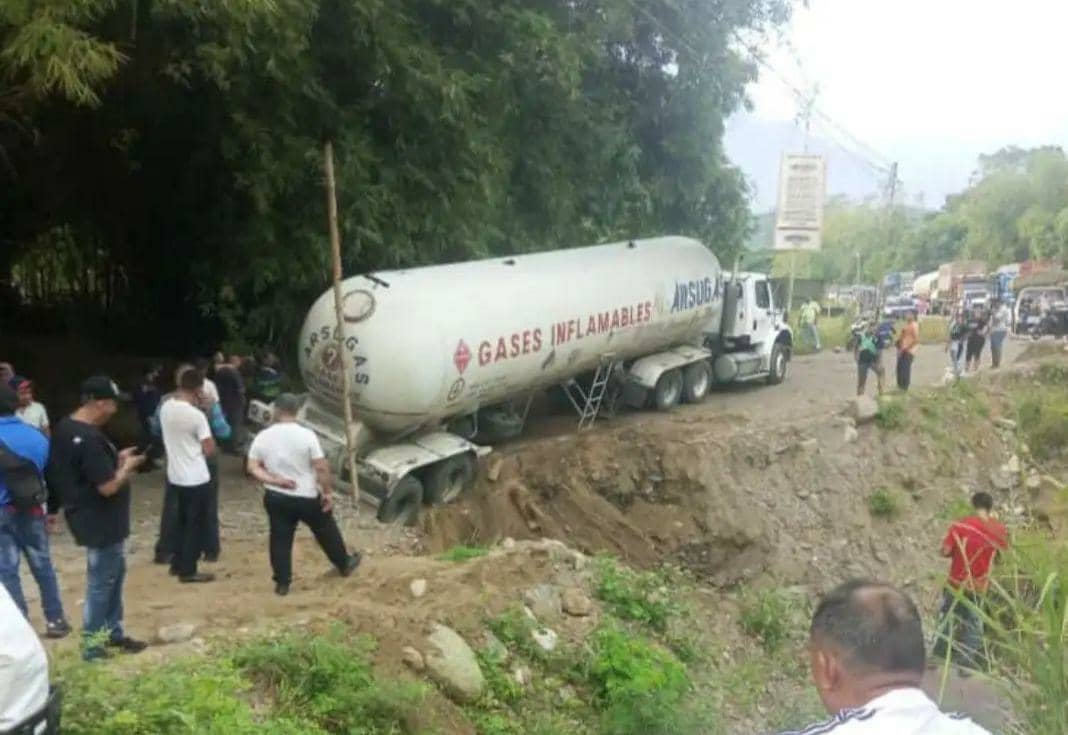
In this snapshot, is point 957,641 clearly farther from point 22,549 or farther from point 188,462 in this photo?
point 188,462

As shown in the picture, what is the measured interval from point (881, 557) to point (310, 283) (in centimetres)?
814

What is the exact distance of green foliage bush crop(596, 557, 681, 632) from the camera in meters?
9.15

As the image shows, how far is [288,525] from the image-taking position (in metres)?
8.08

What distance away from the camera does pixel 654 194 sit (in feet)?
61.3

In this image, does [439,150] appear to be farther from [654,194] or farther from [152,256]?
[152,256]

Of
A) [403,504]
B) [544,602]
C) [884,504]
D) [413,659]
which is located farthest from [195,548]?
[884,504]

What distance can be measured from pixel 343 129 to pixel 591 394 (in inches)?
221

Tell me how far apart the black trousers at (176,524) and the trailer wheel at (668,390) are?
9907 mm

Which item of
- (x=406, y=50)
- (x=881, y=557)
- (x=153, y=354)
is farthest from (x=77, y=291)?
(x=881, y=557)

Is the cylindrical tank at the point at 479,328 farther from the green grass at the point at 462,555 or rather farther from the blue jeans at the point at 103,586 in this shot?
the blue jeans at the point at 103,586

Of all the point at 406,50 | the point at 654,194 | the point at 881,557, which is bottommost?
the point at 881,557

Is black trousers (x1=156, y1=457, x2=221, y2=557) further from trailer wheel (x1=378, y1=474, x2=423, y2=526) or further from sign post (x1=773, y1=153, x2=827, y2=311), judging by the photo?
sign post (x1=773, y1=153, x2=827, y2=311)

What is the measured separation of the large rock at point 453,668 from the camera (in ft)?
23.6

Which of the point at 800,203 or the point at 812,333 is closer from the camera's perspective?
the point at 800,203
